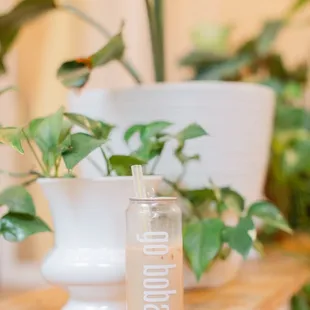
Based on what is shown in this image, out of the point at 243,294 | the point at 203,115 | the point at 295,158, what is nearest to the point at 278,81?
the point at 295,158

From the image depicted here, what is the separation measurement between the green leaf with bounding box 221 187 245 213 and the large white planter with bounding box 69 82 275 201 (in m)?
0.05

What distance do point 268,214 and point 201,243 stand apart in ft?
0.35

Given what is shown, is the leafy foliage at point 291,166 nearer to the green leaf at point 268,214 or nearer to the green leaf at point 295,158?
the green leaf at point 295,158

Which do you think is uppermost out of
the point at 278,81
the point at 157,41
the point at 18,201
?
the point at 157,41

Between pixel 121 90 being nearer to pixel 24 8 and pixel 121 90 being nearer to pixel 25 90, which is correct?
pixel 24 8

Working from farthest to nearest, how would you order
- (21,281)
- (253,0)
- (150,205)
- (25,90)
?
1. (253,0)
2. (25,90)
3. (21,281)
4. (150,205)

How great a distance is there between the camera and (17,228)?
2.23 feet

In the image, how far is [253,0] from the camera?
1.83 m

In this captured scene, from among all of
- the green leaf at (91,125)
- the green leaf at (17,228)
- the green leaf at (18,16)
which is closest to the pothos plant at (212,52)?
the green leaf at (18,16)

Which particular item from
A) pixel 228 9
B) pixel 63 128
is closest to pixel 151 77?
pixel 228 9

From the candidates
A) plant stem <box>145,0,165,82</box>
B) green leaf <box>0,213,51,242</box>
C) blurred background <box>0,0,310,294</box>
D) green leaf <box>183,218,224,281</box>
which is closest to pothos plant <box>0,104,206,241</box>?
green leaf <box>0,213,51,242</box>

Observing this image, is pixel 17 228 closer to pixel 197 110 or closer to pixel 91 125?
pixel 91 125

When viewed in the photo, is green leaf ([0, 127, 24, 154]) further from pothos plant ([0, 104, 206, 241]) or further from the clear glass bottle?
the clear glass bottle

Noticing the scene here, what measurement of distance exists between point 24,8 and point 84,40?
479mm
